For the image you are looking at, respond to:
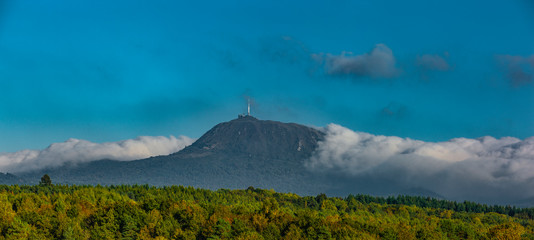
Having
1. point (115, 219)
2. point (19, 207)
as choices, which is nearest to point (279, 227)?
point (115, 219)

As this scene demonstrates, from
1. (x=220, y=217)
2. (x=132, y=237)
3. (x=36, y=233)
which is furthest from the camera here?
(x=220, y=217)

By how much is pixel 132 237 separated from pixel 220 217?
22.7 metres

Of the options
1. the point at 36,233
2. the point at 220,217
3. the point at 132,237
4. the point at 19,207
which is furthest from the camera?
the point at 19,207

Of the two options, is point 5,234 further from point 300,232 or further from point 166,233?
point 300,232

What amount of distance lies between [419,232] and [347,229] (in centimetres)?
2506

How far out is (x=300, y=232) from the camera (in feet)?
465

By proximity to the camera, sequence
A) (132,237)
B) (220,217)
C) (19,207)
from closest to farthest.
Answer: (132,237) → (220,217) → (19,207)

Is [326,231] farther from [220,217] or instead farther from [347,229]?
[220,217]

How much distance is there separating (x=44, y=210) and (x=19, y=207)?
655 inches

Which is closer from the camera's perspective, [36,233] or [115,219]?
[36,233]

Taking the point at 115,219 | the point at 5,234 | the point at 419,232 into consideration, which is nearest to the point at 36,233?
the point at 5,234

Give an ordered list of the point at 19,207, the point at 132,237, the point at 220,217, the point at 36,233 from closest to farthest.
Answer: the point at 36,233 < the point at 132,237 < the point at 220,217 < the point at 19,207

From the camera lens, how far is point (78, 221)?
490 ft

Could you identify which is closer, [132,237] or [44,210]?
[132,237]
